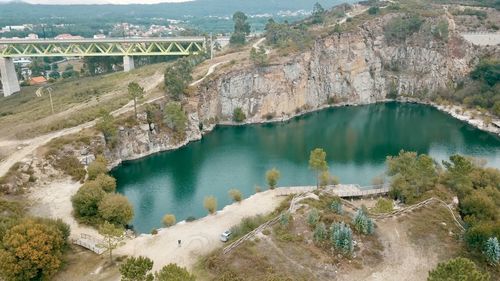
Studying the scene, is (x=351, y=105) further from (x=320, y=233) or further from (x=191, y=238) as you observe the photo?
(x=191, y=238)

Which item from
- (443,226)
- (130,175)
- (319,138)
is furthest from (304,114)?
(443,226)

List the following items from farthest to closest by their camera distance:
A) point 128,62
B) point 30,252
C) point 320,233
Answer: point 128,62 < point 320,233 < point 30,252

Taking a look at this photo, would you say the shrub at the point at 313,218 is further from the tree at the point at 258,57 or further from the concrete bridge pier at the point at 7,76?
the concrete bridge pier at the point at 7,76

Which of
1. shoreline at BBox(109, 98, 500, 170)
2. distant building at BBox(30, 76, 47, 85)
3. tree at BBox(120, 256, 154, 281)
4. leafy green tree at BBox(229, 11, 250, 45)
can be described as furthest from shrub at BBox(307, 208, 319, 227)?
distant building at BBox(30, 76, 47, 85)

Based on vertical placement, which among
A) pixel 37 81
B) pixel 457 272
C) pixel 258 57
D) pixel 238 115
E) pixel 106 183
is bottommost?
pixel 37 81

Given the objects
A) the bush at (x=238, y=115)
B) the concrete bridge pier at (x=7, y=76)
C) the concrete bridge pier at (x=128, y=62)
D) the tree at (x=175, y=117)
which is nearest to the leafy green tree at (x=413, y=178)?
the tree at (x=175, y=117)

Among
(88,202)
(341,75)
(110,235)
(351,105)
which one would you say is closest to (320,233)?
(110,235)
